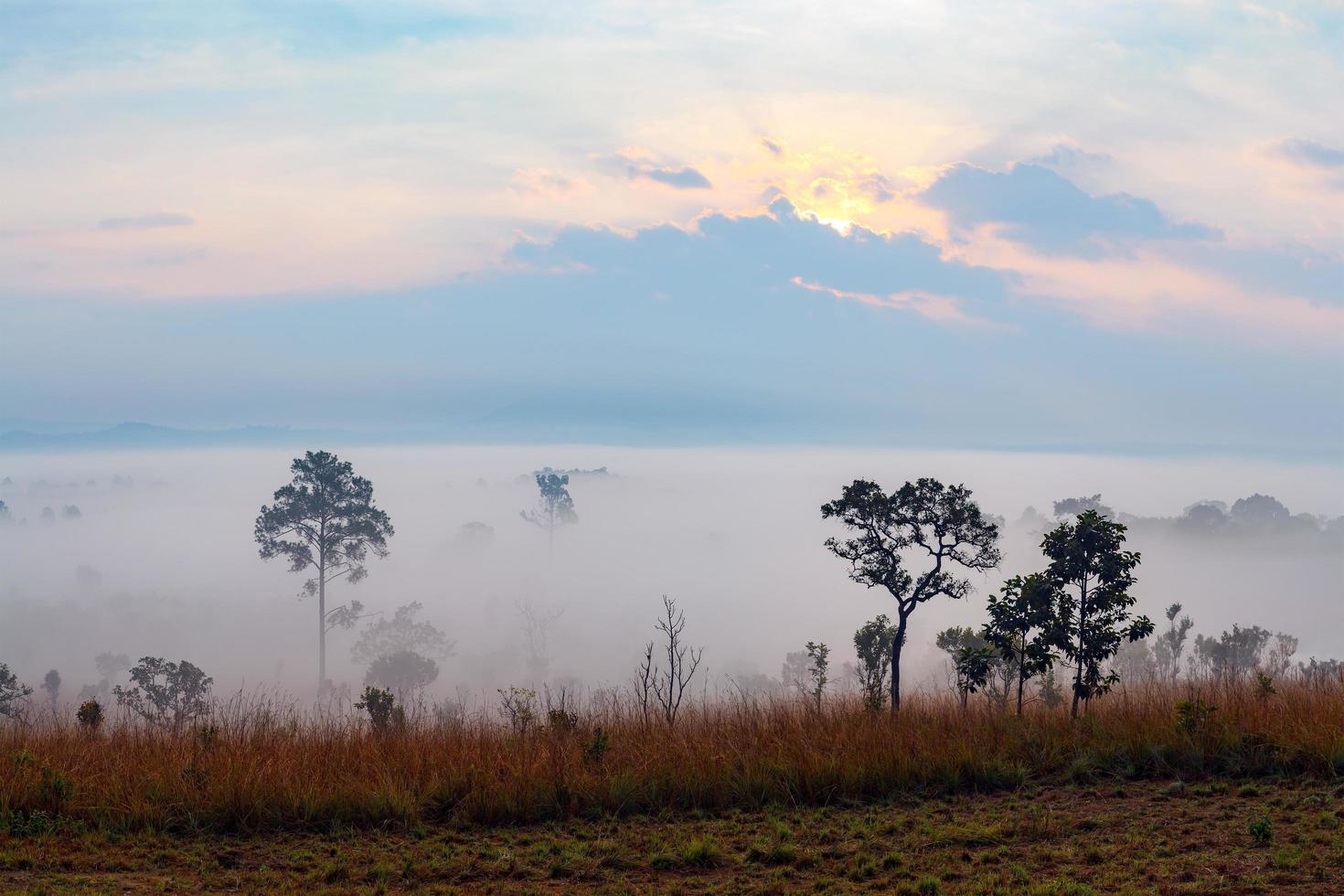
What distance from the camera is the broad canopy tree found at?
69812 millimetres

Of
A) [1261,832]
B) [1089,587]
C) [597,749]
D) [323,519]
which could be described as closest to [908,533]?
[1089,587]

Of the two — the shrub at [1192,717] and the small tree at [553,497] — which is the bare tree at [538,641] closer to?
the small tree at [553,497]

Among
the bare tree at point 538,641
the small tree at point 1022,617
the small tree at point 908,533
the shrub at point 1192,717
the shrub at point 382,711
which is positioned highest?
the small tree at point 908,533

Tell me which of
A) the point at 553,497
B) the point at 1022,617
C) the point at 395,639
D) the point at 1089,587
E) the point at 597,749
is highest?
the point at 553,497

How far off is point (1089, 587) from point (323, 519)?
64878mm

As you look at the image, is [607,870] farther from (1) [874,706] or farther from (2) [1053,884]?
(1) [874,706]

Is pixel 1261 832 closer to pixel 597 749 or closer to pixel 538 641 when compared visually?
pixel 597 749

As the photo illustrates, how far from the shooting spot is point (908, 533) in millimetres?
20516

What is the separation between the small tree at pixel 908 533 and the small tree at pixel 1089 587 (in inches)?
147

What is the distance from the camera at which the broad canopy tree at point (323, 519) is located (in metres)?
69.8

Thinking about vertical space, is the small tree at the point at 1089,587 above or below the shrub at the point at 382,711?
above

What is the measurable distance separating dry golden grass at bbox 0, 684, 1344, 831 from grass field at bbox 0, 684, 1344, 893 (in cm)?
3

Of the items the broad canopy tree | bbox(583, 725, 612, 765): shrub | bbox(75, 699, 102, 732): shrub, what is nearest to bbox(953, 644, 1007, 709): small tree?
bbox(583, 725, 612, 765): shrub

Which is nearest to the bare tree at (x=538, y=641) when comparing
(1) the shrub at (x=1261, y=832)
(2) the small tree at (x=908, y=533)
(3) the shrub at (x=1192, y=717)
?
(2) the small tree at (x=908, y=533)
